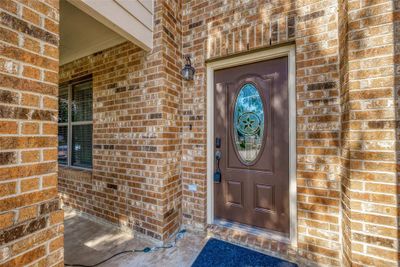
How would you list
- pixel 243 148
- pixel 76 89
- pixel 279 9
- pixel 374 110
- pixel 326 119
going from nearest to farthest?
pixel 374 110 → pixel 326 119 → pixel 279 9 → pixel 243 148 → pixel 76 89

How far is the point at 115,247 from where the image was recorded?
2.17 meters

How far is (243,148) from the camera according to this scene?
88.5 inches

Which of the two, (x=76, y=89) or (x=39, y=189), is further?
(x=76, y=89)

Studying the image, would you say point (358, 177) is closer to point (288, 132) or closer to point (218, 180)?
point (288, 132)

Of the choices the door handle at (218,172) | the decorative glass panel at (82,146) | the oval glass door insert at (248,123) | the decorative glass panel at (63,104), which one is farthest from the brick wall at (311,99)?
the decorative glass panel at (63,104)

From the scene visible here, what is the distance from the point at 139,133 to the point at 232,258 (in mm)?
1689

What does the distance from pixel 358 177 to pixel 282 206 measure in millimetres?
820

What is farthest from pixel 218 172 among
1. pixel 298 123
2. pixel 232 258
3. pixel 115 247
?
pixel 115 247

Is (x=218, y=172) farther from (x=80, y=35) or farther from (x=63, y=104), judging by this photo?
(x=63, y=104)

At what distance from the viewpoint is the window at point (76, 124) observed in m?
3.05

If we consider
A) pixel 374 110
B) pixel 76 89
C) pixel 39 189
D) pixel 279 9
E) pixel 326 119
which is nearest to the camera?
pixel 39 189

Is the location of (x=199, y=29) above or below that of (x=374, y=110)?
above

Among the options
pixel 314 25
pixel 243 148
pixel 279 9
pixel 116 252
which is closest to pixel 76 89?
pixel 116 252

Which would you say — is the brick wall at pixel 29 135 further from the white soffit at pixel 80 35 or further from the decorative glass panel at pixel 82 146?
the decorative glass panel at pixel 82 146
